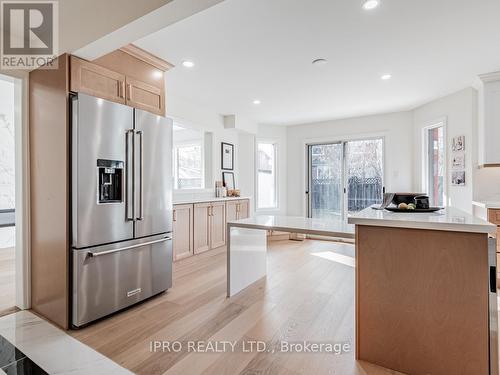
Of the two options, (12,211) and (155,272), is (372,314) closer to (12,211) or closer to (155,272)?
(155,272)

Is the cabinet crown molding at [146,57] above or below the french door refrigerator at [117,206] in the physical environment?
above

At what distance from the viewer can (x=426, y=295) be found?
161cm

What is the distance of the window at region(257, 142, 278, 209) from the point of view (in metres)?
6.04

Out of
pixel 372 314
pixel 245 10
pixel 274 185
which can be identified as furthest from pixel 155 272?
pixel 274 185

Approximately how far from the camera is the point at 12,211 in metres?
4.34

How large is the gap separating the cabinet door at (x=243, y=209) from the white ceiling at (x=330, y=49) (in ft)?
6.03

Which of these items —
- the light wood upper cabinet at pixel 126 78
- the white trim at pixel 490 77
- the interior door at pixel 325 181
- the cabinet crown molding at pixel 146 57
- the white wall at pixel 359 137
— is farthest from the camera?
the interior door at pixel 325 181

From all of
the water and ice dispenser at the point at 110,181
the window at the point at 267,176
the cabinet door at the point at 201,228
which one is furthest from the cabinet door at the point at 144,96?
the window at the point at 267,176

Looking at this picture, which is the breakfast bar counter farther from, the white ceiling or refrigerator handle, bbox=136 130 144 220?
the white ceiling

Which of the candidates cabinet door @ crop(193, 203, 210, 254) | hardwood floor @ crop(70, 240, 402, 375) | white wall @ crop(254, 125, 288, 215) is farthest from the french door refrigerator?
white wall @ crop(254, 125, 288, 215)

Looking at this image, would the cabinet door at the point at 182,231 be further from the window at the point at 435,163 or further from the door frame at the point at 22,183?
the window at the point at 435,163

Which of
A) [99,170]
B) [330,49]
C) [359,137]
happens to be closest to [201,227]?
[99,170]

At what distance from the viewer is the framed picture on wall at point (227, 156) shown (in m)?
5.12

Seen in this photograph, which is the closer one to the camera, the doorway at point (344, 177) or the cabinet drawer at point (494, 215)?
the cabinet drawer at point (494, 215)
